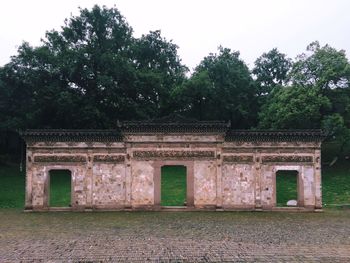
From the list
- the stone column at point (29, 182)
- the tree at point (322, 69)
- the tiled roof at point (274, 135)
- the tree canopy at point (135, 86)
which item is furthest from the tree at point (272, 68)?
the stone column at point (29, 182)

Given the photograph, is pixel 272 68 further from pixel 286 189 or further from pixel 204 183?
pixel 204 183

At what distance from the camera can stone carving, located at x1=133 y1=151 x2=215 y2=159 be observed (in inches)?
824

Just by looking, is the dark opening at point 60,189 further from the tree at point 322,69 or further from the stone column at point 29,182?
the tree at point 322,69

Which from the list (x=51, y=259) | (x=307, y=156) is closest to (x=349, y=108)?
(x=307, y=156)

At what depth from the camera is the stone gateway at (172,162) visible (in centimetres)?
2072

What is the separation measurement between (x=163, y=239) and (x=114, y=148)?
369 inches

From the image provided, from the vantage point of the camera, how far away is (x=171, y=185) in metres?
29.8

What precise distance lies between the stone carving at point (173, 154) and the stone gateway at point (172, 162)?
6 centimetres

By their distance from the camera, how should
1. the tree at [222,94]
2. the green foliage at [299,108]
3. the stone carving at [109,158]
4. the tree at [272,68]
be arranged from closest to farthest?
the stone carving at [109,158] → the green foliage at [299,108] → the tree at [222,94] → the tree at [272,68]

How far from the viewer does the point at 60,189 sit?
29062mm

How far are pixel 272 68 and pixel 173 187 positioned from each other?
24.3m

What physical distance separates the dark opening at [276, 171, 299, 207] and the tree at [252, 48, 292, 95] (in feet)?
55.3

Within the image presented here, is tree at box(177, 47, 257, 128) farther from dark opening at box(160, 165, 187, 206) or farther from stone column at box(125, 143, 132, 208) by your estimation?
stone column at box(125, 143, 132, 208)

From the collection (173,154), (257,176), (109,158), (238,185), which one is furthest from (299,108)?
(109,158)
